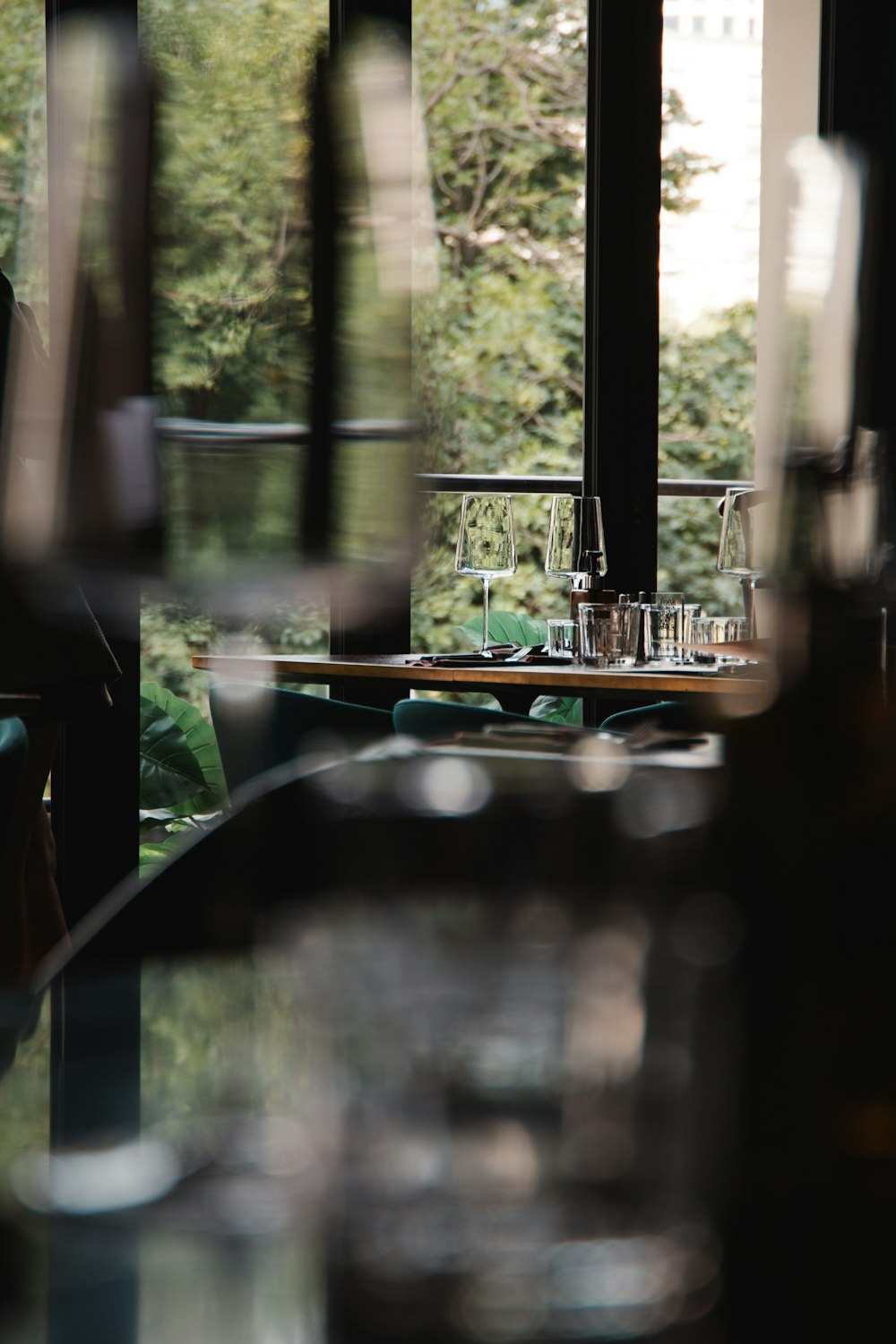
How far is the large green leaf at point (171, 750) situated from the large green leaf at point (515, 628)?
913 mm

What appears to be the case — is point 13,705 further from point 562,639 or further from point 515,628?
point 515,628

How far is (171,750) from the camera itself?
129 inches

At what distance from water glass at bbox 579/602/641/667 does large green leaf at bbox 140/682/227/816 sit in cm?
105

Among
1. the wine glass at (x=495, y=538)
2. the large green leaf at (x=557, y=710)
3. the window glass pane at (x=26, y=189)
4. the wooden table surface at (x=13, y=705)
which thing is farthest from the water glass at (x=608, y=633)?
the window glass pane at (x=26, y=189)

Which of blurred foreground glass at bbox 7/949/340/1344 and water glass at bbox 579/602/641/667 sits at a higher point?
blurred foreground glass at bbox 7/949/340/1344

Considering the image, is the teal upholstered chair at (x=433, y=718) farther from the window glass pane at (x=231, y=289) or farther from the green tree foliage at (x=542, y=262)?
the window glass pane at (x=231, y=289)

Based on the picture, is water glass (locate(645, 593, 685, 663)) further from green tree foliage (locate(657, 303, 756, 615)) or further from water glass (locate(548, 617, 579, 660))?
green tree foliage (locate(657, 303, 756, 615))

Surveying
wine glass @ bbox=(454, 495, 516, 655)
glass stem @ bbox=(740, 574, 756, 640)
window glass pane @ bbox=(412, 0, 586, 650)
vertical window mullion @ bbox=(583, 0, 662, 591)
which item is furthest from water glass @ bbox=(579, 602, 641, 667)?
vertical window mullion @ bbox=(583, 0, 662, 591)

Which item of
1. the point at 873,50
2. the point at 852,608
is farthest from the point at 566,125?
the point at 852,608

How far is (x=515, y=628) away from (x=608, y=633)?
47.0 inches

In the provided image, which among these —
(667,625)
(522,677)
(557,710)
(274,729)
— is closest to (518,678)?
(522,677)

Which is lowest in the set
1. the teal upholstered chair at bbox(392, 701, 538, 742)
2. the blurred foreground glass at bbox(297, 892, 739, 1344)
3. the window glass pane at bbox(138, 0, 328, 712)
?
the teal upholstered chair at bbox(392, 701, 538, 742)

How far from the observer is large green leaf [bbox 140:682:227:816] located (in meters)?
3.26

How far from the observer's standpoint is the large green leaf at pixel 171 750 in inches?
128
